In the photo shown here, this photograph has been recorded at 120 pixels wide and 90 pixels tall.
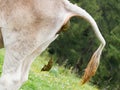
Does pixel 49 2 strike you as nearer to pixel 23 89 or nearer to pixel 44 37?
pixel 44 37

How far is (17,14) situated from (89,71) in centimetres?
149

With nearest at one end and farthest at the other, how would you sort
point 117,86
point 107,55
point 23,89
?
point 23,89 < point 117,86 < point 107,55

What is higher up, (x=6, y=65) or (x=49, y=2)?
(x=49, y=2)

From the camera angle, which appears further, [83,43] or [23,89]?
[83,43]

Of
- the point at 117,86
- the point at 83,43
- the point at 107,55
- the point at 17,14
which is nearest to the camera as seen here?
the point at 17,14

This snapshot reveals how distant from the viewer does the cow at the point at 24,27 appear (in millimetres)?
7203

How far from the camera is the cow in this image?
23.6 feet

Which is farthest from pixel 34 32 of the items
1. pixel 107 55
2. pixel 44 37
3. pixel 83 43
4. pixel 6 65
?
pixel 83 43

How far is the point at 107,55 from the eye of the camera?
1710 inches

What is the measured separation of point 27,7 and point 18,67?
94 cm

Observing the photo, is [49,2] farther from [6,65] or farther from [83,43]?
[83,43]

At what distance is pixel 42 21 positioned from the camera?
727cm

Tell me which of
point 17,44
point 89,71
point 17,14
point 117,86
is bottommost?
point 117,86

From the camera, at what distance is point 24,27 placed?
7215 millimetres
